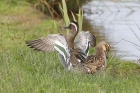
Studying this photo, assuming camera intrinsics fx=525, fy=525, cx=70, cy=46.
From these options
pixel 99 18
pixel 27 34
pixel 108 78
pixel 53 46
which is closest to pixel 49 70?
pixel 53 46

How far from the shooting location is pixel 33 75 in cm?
801

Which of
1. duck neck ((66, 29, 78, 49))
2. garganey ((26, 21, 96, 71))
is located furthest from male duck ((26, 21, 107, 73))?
duck neck ((66, 29, 78, 49))

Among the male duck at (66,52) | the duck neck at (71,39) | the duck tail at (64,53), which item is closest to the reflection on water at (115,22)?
the duck neck at (71,39)

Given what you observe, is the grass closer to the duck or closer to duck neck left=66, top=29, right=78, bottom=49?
the duck

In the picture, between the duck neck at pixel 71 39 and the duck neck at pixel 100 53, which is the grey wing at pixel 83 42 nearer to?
the duck neck at pixel 71 39

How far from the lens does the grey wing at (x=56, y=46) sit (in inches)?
338

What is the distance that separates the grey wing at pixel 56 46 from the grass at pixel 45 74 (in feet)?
0.67

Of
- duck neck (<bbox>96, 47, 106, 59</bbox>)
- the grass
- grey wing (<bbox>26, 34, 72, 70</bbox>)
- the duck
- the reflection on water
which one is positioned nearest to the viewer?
the grass

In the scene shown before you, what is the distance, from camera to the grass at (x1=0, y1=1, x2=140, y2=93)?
7.18m

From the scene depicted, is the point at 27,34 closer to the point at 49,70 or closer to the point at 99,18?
the point at 49,70

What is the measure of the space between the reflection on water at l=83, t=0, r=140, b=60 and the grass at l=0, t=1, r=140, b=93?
2.18 meters

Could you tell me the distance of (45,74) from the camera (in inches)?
313

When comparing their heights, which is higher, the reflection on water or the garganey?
the garganey

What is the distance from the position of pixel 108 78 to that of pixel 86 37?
188cm
